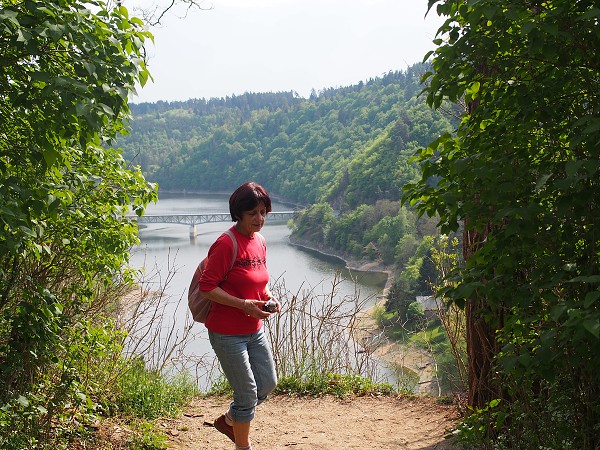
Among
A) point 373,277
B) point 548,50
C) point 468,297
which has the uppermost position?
point 548,50

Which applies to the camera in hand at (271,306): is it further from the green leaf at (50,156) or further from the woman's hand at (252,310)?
the green leaf at (50,156)

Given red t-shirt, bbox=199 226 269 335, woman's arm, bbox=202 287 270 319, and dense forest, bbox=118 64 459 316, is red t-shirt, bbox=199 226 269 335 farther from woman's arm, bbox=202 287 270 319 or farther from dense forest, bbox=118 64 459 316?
dense forest, bbox=118 64 459 316

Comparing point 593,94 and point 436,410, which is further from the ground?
point 593,94

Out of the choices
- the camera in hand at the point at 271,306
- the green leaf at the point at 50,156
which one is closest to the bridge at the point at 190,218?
the camera in hand at the point at 271,306

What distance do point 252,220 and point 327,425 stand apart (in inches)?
70.8

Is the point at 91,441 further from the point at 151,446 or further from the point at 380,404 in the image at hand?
the point at 380,404

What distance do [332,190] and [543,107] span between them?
51292 millimetres

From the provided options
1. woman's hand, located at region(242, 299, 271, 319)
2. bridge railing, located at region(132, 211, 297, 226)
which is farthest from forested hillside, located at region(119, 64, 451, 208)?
woman's hand, located at region(242, 299, 271, 319)

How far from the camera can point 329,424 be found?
410cm

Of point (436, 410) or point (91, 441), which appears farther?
point (436, 410)

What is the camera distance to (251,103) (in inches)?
3898

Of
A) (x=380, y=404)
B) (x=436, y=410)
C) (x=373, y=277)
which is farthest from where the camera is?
(x=373, y=277)

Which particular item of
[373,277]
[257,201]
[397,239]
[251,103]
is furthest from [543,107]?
[251,103]

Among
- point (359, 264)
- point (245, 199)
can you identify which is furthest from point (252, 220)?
point (359, 264)
